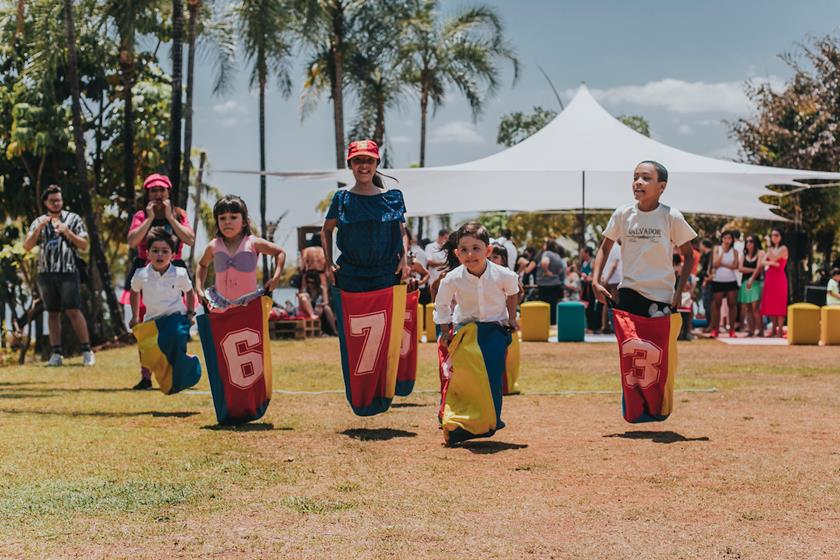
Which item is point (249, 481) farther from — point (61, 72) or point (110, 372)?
point (61, 72)

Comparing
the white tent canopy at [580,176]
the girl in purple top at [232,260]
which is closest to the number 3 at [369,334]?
the girl in purple top at [232,260]

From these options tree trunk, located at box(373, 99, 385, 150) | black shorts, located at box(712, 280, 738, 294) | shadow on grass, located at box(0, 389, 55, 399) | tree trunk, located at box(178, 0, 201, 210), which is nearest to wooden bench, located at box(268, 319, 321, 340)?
tree trunk, located at box(178, 0, 201, 210)

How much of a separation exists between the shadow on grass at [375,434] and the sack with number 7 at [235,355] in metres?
0.78

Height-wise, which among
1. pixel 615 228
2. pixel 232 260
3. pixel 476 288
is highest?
pixel 615 228

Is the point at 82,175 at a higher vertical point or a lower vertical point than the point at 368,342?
higher

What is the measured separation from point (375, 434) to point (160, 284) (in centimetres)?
273

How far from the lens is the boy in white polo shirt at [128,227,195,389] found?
393 inches

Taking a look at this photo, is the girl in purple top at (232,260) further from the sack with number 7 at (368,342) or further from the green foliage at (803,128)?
the green foliage at (803,128)

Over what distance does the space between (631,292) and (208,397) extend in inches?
160

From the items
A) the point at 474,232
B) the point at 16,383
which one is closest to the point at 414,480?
the point at 474,232

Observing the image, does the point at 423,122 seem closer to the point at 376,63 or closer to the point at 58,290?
the point at 376,63

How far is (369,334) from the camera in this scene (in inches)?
336

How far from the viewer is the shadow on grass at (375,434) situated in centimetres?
806

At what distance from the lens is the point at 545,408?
32.2 feet
